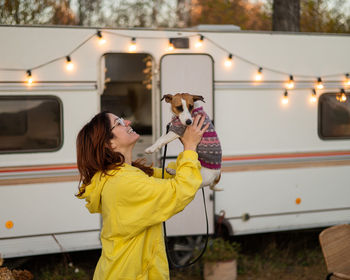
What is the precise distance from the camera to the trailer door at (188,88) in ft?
17.1

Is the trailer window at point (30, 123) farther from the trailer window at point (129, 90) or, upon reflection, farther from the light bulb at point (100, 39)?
the trailer window at point (129, 90)

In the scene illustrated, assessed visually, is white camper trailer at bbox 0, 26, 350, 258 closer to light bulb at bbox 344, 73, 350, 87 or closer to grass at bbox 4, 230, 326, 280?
light bulb at bbox 344, 73, 350, 87

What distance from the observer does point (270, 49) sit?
5676 mm

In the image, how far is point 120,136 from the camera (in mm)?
2369

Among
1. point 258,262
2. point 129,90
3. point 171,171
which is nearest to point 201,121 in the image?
point 171,171

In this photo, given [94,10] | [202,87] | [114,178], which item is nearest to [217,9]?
[94,10]

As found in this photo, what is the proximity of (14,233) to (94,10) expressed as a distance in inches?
428

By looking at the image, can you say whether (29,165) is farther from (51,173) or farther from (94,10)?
(94,10)

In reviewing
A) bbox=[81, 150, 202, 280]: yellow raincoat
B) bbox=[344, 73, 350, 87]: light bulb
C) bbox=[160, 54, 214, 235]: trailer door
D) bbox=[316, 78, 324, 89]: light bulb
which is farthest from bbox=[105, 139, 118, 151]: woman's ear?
bbox=[344, 73, 350, 87]: light bulb

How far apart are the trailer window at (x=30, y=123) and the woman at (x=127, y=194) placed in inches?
107

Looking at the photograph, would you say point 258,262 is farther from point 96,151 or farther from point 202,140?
point 96,151

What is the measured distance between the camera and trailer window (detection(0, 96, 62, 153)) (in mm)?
4824

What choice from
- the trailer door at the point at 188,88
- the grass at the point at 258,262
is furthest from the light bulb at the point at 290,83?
the grass at the point at 258,262

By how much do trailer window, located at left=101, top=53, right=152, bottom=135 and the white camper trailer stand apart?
46mm
